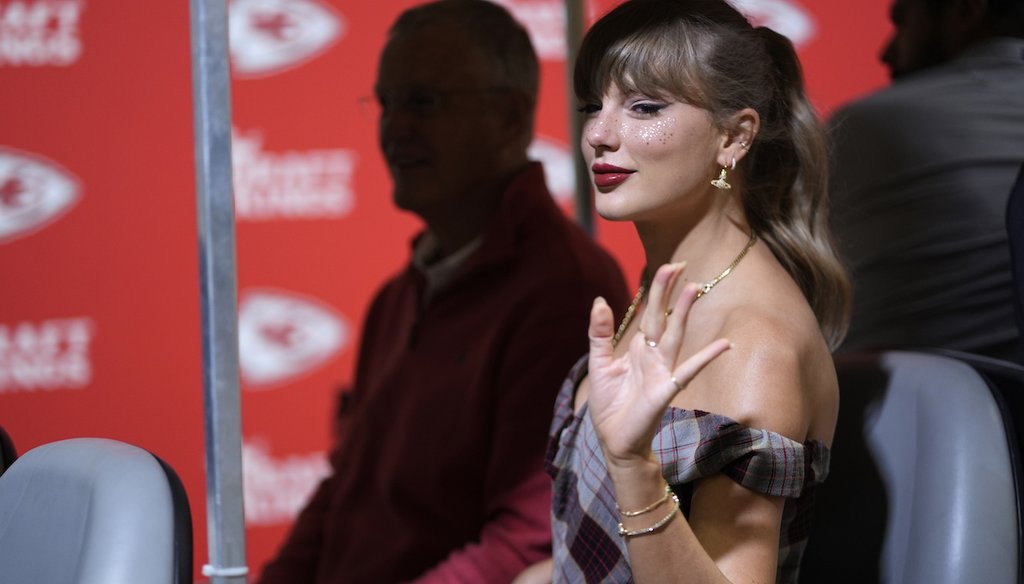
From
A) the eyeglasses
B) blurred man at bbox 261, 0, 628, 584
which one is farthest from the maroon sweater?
the eyeglasses

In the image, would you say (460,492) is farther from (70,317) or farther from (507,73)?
(70,317)

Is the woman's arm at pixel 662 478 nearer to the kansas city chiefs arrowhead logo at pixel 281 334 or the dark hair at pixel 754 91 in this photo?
the dark hair at pixel 754 91

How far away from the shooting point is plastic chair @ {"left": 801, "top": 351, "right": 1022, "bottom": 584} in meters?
1.19

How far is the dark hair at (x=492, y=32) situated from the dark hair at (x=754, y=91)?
0.67 metres

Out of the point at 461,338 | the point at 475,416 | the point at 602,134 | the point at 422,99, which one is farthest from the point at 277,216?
the point at 602,134

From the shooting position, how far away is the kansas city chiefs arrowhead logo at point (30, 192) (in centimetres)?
149

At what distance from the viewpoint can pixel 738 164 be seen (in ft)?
4.02

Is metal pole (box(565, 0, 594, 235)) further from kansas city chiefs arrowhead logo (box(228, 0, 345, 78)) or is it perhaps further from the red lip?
kansas city chiefs arrowhead logo (box(228, 0, 345, 78))

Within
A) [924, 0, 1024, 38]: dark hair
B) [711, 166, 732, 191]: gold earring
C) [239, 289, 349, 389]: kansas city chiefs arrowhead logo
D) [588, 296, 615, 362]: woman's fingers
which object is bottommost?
[239, 289, 349, 389]: kansas city chiefs arrowhead logo

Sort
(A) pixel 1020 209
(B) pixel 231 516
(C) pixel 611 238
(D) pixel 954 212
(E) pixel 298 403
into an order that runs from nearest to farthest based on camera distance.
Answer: (B) pixel 231 516 < (A) pixel 1020 209 < (D) pixel 954 212 < (C) pixel 611 238 < (E) pixel 298 403

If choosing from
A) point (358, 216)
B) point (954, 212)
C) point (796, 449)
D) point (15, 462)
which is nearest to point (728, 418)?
point (796, 449)

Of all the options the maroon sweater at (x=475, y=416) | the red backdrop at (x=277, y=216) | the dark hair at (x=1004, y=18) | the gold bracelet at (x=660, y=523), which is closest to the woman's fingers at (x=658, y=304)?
the gold bracelet at (x=660, y=523)

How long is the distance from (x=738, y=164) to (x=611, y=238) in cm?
171

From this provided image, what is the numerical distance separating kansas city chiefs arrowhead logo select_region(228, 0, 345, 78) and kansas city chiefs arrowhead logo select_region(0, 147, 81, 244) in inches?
26.6
